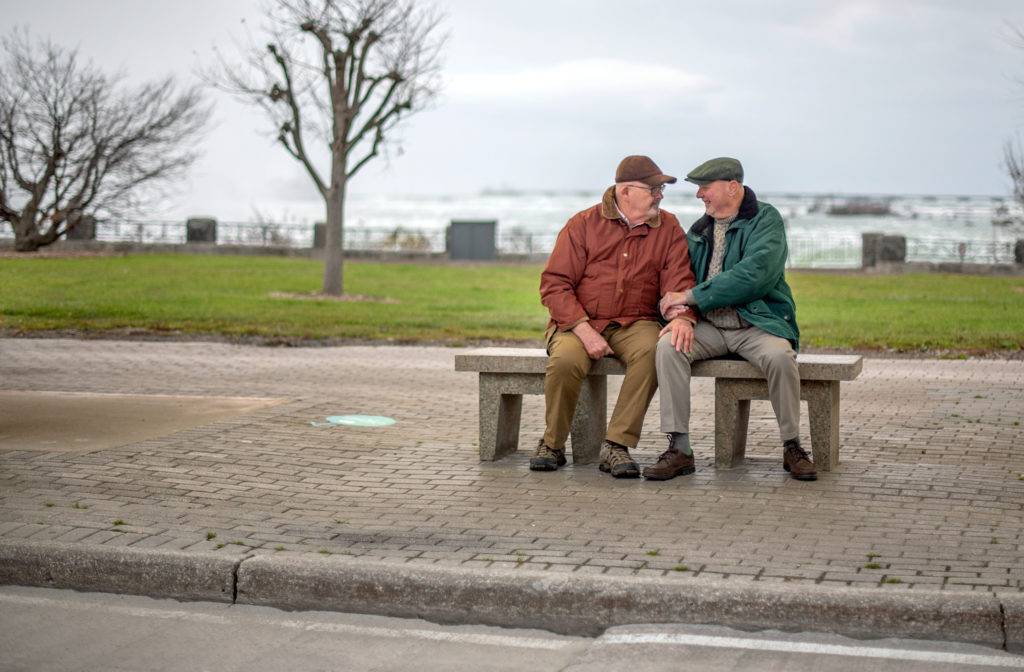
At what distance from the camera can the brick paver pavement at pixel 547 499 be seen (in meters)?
5.61

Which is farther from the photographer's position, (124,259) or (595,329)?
(124,259)

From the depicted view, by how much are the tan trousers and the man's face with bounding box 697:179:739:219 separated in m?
0.76

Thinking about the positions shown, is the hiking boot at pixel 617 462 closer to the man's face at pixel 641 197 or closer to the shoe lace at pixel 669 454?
the shoe lace at pixel 669 454

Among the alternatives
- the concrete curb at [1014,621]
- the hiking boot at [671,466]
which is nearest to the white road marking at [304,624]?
the concrete curb at [1014,621]

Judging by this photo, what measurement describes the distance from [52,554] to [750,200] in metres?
4.17

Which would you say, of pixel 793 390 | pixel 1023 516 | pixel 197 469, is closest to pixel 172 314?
pixel 197 469

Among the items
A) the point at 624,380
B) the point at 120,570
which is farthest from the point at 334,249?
the point at 120,570

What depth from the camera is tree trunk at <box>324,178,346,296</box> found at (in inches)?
923

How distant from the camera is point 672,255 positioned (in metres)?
7.73

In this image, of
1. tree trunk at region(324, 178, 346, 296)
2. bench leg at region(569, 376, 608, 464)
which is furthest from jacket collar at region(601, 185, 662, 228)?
tree trunk at region(324, 178, 346, 296)

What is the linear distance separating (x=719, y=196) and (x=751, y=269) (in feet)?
1.58

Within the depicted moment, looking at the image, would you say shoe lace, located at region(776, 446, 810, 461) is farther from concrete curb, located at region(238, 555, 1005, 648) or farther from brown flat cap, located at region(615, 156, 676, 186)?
concrete curb, located at region(238, 555, 1005, 648)

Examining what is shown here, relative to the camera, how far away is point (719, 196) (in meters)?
7.66

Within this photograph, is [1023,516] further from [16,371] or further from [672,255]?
[16,371]
